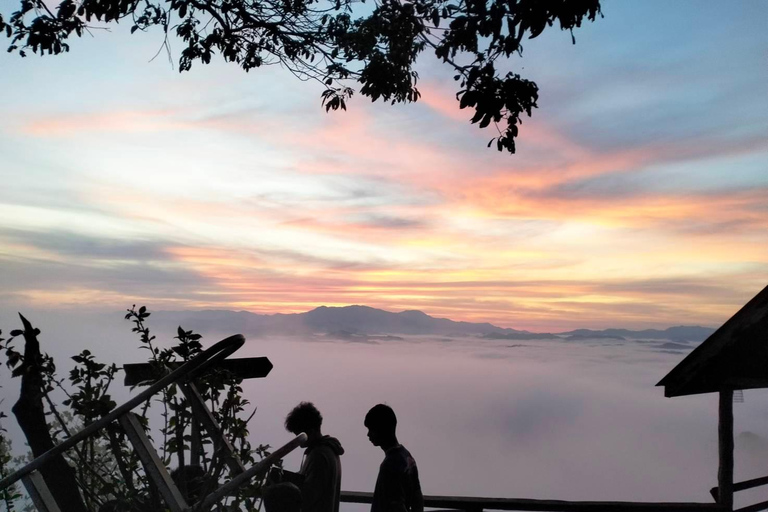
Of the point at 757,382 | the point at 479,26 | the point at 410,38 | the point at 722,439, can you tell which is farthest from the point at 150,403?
the point at 722,439

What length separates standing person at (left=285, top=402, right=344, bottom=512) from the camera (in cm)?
496

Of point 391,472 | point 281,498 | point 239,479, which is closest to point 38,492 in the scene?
point 239,479

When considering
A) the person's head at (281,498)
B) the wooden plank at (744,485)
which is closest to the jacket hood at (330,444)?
the person's head at (281,498)

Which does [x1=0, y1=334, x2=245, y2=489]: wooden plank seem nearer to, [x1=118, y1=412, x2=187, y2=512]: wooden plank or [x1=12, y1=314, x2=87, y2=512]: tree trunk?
[x1=118, y1=412, x2=187, y2=512]: wooden plank

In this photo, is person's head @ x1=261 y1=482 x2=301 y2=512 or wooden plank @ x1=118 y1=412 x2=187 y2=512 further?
person's head @ x1=261 y1=482 x2=301 y2=512

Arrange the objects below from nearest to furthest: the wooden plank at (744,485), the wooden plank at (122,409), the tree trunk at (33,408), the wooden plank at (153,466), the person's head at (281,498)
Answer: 1. the wooden plank at (153,466)
2. the wooden plank at (122,409)
3. the person's head at (281,498)
4. the tree trunk at (33,408)
5. the wooden plank at (744,485)

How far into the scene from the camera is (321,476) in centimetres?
502

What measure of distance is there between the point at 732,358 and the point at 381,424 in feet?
14.1

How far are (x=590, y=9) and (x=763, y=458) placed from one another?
201 meters

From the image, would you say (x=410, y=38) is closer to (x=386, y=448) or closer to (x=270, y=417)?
(x=386, y=448)

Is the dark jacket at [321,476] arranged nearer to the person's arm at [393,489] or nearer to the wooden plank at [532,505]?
the person's arm at [393,489]

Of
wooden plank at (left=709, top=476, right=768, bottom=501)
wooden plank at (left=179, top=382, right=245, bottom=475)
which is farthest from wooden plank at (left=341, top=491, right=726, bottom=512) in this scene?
wooden plank at (left=179, top=382, right=245, bottom=475)

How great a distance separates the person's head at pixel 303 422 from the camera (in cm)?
526

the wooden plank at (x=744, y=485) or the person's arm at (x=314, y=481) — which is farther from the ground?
the person's arm at (x=314, y=481)
